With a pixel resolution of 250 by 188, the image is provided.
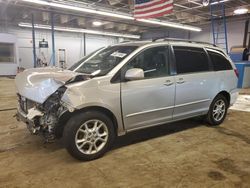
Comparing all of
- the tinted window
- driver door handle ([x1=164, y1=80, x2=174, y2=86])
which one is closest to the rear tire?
driver door handle ([x1=164, y1=80, x2=174, y2=86])

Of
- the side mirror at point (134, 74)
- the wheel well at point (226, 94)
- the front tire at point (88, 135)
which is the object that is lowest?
the front tire at point (88, 135)

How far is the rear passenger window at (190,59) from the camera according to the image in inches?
139

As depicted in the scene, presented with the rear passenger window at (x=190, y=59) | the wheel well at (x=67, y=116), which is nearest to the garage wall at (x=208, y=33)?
the rear passenger window at (x=190, y=59)

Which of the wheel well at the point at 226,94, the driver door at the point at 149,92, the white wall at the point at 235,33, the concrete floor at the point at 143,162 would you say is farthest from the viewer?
the white wall at the point at 235,33

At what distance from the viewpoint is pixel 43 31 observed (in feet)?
60.7

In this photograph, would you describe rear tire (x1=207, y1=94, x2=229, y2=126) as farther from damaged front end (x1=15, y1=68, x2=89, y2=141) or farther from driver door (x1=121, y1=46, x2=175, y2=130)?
damaged front end (x1=15, y1=68, x2=89, y2=141)

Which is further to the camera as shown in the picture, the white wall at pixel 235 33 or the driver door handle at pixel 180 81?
the white wall at pixel 235 33

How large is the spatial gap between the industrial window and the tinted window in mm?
15568

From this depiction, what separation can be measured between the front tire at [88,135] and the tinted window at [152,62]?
2.69ft

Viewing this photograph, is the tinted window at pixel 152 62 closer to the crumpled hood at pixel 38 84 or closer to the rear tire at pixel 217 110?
the crumpled hood at pixel 38 84

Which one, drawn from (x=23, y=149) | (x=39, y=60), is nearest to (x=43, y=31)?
(x=39, y=60)

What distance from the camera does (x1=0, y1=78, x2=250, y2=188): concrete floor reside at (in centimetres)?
238

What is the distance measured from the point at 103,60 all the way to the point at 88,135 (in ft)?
3.94

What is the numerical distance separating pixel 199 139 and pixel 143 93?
1.34m
